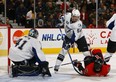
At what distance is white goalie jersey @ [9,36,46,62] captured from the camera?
20.0 ft

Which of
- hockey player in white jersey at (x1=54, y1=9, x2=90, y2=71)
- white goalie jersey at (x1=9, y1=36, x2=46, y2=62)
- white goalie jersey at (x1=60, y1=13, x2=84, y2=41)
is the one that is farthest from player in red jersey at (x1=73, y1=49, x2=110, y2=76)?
white goalie jersey at (x1=9, y1=36, x2=46, y2=62)

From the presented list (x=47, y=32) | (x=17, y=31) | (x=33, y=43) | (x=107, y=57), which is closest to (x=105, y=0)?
(x=47, y=32)

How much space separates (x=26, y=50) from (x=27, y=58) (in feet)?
0.46

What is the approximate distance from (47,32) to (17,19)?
3.55 ft

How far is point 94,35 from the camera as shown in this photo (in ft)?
37.0

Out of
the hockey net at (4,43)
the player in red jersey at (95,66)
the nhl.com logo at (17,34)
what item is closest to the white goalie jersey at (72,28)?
the player in red jersey at (95,66)

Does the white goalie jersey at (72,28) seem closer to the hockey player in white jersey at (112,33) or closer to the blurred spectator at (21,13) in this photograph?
the hockey player in white jersey at (112,33)

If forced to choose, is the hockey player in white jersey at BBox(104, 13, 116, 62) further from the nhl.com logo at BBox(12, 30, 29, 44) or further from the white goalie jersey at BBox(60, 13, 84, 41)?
the nhl.com logo at BBox(12, 30, 29, 44)

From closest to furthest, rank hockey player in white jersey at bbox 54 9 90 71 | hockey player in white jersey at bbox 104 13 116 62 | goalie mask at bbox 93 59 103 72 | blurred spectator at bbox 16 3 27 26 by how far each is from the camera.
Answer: goalie mask at bbox 93 59 103 72 → hockey player in white jersey at bbox 54 9 90 71 → hockey player in white jersey at bbox 104 13 116 62 → blurred spectator at bbox 16 3 27 26

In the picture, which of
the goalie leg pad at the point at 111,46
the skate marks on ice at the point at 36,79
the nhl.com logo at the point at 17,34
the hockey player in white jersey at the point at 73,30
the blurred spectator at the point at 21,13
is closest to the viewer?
the skate marks on ice at the point at 36,79

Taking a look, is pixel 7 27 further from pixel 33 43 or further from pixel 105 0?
pixel 105 0

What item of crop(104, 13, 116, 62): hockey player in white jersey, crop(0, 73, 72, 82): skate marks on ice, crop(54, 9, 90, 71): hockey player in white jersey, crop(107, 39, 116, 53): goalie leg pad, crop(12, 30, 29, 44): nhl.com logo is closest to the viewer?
crop(0, 73, 72, 82): skate marks on ice

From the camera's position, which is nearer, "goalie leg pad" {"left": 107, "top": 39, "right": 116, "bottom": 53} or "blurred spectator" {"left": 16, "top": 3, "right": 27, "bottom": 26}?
"goalie leg pad" {"left": 107, "top": 39, "right": 116, "bottom": 53}

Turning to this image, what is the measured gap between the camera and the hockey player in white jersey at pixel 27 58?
6172 mm
